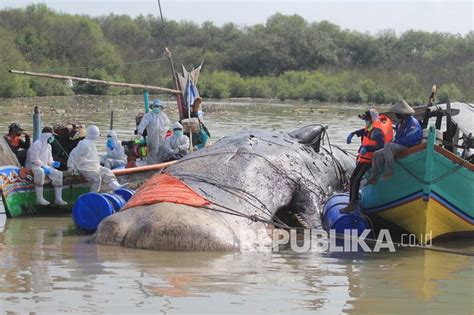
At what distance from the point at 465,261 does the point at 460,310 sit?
2720mm

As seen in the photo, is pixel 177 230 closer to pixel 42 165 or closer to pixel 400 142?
pixel 400 142

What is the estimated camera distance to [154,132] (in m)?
18.2

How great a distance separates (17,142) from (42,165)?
1394mm

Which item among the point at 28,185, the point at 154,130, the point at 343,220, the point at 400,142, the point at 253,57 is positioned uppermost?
the point at 253,57

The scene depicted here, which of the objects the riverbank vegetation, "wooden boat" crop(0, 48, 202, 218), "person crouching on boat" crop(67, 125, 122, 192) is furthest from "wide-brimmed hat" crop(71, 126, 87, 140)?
the riverbank vegetation

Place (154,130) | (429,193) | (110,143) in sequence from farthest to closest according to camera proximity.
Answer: (154,130), (110,143), (429,193)

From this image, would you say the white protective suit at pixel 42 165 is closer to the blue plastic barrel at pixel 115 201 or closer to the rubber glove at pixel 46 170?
the rubber glove at pixel 46 170

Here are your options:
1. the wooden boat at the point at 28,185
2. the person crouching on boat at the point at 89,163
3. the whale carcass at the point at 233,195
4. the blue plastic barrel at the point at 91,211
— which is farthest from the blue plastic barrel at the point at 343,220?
the wooden boat at the point at 28,185

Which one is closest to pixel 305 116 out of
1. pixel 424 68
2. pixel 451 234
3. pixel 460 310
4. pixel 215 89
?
pixel 215 89

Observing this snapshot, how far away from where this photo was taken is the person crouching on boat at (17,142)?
1605 centimetres

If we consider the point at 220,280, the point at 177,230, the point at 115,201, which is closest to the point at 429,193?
the point at 177,230

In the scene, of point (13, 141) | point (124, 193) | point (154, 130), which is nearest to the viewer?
point (124, 193)

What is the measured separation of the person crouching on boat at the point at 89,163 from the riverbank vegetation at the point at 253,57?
28427 millimetres

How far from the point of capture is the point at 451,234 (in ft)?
44.9
